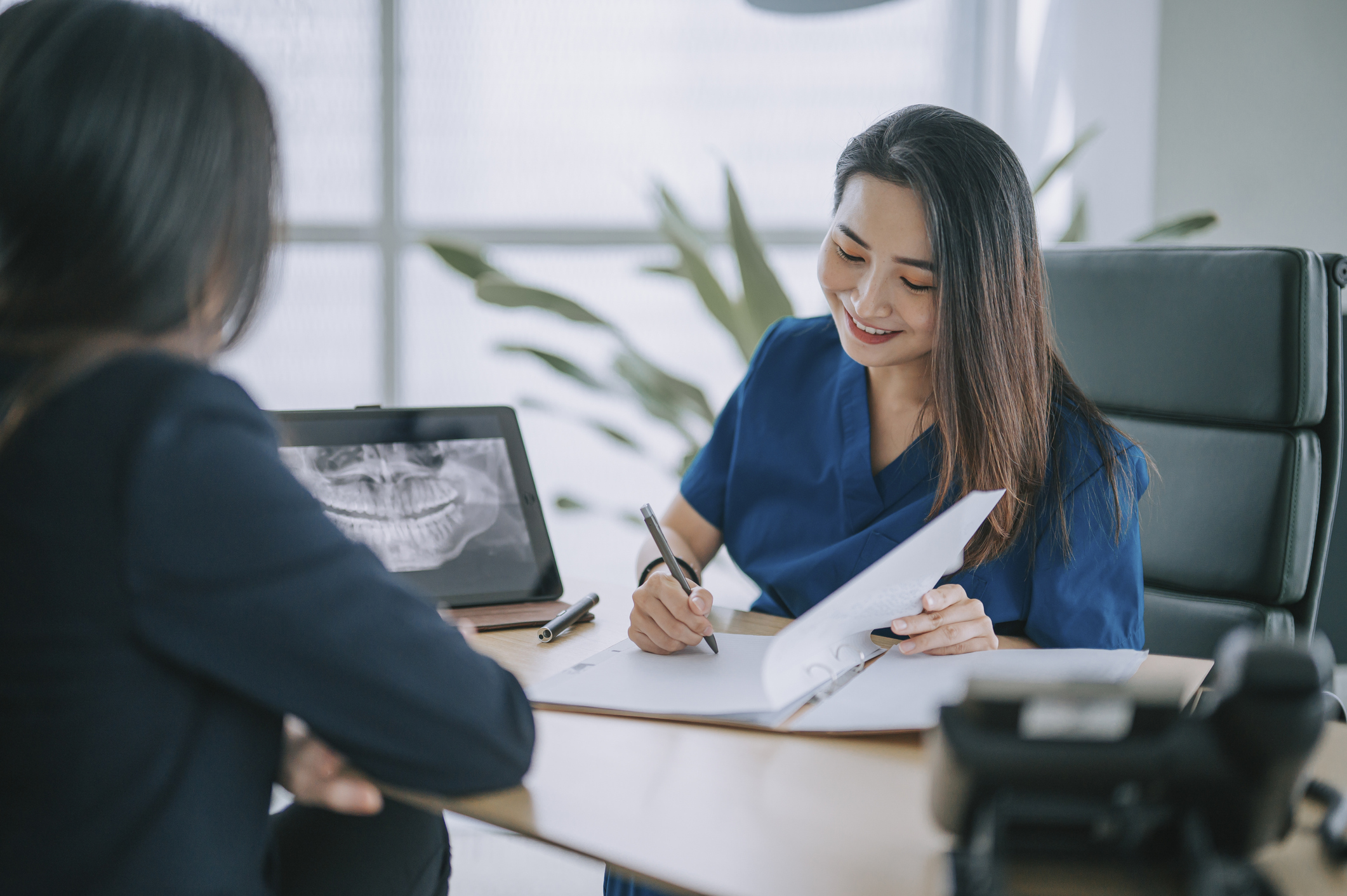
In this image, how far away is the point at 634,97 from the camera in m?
2.49

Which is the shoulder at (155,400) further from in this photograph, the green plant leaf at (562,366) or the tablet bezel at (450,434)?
the green plant leaf at (562,366)

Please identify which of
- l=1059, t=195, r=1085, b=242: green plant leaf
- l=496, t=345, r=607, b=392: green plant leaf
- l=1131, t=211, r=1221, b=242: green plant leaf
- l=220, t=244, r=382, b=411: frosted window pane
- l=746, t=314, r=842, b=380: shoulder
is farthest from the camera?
l=220, t=244, r=382, b=411: frosted window pane

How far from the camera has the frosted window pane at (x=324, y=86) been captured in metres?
2.41

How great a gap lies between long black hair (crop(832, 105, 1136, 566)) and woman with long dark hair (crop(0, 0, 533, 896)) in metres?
0.71

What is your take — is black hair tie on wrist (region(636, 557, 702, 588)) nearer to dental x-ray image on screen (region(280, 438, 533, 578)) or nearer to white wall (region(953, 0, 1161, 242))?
dental x-ray image on screen (region(280, 438, 533, 578))

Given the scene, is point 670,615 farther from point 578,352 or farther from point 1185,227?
point 578,352

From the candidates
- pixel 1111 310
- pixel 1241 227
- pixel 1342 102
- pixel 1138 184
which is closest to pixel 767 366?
pixel 1111 310

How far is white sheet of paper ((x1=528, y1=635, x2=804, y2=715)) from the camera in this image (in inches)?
32.2

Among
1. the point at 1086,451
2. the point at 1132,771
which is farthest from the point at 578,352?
the point at 1132,771

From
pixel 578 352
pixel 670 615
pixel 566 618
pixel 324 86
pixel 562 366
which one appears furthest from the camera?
pixel 578 352

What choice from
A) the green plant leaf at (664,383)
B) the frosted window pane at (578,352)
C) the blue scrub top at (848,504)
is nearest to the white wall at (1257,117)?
the frosted window pane at (578,352)

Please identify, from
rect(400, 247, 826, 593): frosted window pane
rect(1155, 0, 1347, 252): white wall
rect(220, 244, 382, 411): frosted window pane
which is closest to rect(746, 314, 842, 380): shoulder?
rect(400, 247, 826, 593): frosted window pane

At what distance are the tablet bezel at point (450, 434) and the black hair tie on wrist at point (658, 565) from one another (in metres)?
0.11

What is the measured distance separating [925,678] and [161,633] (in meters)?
0.62
